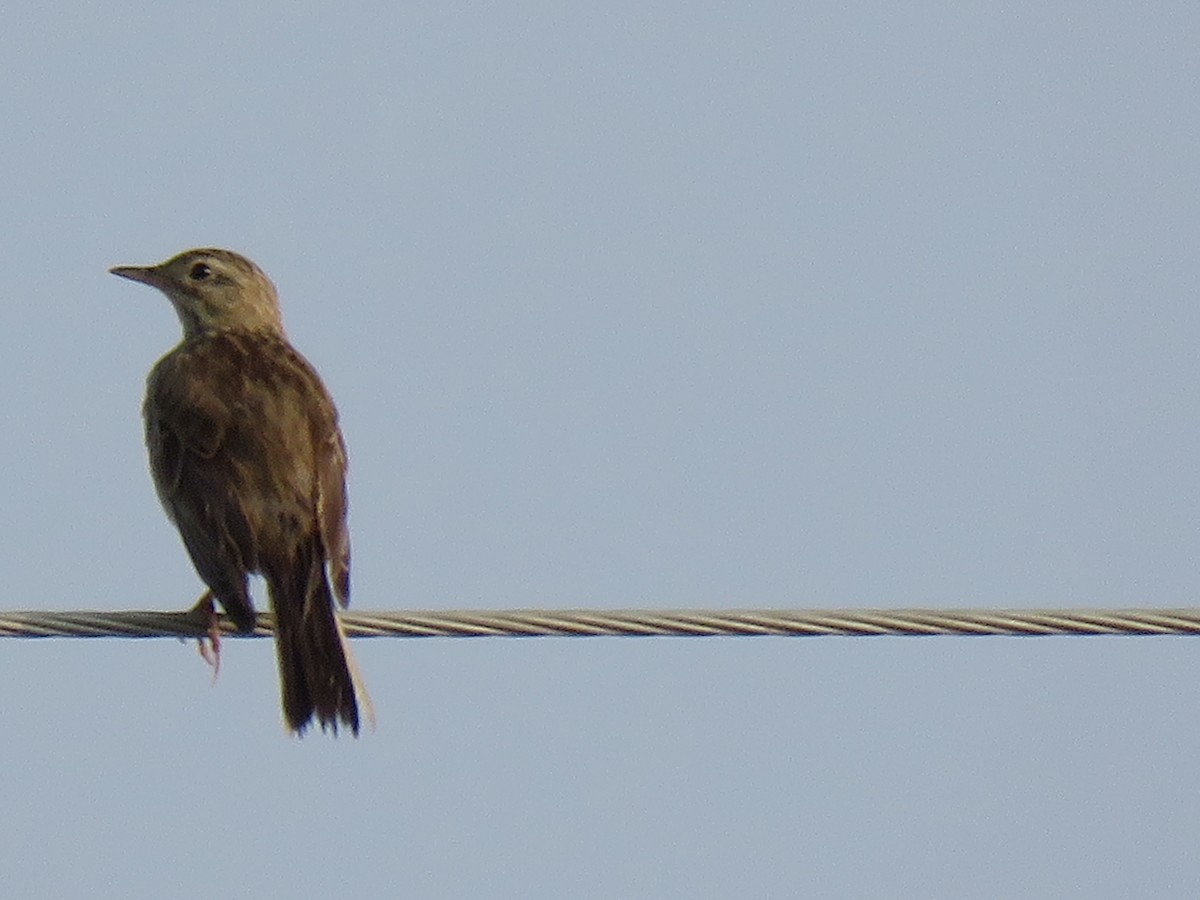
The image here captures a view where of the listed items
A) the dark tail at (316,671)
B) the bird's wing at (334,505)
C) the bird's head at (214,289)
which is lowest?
the dark tail at (316,671)

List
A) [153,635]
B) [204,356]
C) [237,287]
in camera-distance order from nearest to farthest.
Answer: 1. [153,635]
2. [204,356]
3. [237,287]

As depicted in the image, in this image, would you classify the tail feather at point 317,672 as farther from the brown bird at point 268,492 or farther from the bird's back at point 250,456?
the bird's back at point 250,456

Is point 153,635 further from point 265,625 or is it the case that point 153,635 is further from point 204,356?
point 204,356

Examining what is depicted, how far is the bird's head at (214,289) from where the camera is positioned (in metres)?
11.5

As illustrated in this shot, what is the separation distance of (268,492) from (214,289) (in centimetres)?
234

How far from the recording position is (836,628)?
716cm

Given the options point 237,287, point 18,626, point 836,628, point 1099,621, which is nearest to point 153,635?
point 18,626

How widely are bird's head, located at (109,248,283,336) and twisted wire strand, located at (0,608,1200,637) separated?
164 inches

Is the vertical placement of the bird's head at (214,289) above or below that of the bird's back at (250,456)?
above

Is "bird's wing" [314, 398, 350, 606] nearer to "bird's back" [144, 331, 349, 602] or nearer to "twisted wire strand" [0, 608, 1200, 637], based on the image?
"bird's back" [144, 331, 349, 602]

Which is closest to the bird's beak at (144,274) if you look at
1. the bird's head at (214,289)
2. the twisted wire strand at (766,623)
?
the bird's head at (214,289)

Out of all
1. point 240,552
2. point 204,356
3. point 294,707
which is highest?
point 204,356

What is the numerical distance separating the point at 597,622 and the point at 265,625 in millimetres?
2456

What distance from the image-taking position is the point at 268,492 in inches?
374
